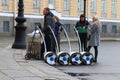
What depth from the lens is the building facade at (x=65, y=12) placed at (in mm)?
44812

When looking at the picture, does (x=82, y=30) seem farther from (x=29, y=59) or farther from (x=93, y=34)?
(x=29, y=59)

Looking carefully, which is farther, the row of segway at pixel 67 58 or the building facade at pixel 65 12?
the building facade at pixel 65 12

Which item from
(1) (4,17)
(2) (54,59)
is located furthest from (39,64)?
(1) (4,17)

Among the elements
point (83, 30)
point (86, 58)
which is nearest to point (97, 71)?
point (86, 58)

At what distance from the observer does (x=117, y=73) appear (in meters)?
16.7

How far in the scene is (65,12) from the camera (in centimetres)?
5016

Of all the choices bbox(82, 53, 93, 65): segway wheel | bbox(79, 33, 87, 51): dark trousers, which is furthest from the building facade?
bbox(82, 53, 93, 65): segway wheel

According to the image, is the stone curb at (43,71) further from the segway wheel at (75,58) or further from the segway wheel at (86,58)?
the segway wheel at (86,58)

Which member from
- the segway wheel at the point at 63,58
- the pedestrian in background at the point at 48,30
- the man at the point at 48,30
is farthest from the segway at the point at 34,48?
the segway wheel at the point at 63,58

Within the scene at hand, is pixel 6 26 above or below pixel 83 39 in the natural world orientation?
below

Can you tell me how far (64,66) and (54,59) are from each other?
1.46 feet

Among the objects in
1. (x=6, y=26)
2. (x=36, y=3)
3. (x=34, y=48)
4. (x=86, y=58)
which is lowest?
(x=6, y=26)

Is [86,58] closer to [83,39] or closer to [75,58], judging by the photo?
[75,58]

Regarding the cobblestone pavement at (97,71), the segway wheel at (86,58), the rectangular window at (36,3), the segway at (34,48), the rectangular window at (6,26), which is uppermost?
the rectangular window at (36,3)
